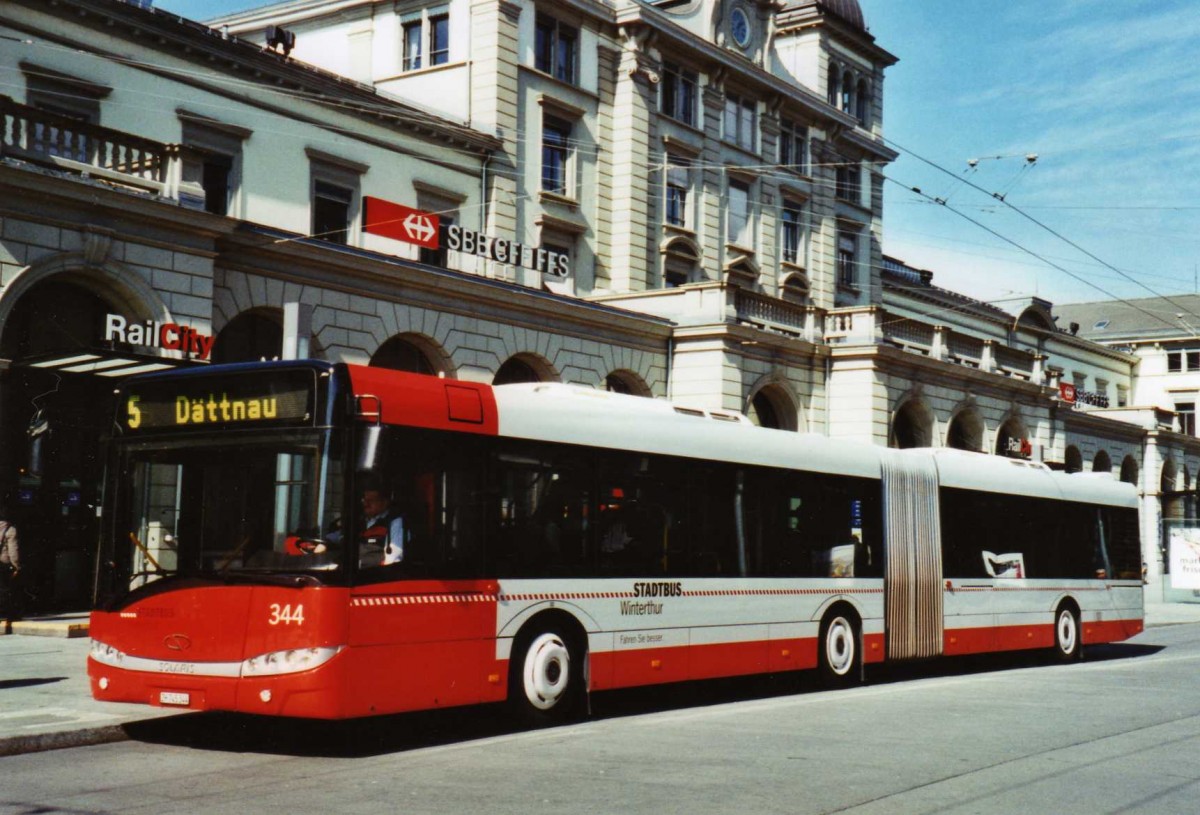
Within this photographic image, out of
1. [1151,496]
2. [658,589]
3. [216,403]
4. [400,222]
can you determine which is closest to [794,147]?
[400,222]

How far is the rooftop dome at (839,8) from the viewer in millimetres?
52156

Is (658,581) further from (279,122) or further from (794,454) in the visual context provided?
(279,122)

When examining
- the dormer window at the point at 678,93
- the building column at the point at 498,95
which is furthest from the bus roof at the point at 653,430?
the dormer window at the point at 678,93

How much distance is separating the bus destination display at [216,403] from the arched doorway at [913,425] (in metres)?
32.1

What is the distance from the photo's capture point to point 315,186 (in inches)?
1182

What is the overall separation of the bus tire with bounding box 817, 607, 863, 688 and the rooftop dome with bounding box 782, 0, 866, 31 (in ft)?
126

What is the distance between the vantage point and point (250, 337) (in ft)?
82.1

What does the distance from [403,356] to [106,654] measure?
17.2m

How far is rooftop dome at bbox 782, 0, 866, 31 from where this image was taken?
52.2 metres

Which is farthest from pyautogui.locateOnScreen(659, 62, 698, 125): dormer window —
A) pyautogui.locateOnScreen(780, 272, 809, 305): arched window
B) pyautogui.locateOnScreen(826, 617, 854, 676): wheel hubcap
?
pyautogui.locateOnScreen(826, 617, 854, 676): wheel hubcap

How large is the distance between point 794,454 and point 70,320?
1183 centimetres

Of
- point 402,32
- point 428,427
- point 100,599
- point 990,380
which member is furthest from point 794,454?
point 990,380

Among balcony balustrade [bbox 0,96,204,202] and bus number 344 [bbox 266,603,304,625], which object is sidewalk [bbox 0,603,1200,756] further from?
balcony balustrade [bbox 0,96,204,202]

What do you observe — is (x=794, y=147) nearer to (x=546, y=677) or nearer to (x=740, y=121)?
(x=740, y=121)
